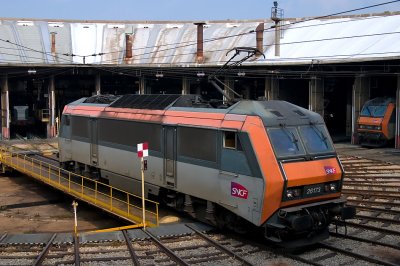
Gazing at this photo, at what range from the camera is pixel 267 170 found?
9602 mm

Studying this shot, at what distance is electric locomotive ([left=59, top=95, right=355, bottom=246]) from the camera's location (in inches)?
380

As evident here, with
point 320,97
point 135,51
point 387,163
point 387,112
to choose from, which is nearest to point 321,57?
point 320,97

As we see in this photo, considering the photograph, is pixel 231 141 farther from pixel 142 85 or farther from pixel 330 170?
pixel 142 85

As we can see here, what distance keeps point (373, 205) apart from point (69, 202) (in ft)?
40.8

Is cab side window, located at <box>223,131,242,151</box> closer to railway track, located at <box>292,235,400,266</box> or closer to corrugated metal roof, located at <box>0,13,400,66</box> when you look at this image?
railway track, located at <box>292,235,400,266</box>

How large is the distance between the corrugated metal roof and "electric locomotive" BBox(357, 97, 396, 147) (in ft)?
11.4

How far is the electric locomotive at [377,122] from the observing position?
2934 centimetres

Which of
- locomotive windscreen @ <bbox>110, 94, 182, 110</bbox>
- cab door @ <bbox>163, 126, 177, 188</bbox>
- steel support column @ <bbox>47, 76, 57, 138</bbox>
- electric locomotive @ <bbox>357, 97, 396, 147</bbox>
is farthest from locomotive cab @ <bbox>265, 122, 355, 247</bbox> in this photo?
steel support column @ <bbox>47, 76, 57, 138</bbox>

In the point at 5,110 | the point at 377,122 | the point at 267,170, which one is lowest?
the point at 267,170

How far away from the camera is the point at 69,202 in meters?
19.5

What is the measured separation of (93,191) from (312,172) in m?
9.63

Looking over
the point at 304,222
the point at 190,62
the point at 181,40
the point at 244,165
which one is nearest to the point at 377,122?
the point at 190,62

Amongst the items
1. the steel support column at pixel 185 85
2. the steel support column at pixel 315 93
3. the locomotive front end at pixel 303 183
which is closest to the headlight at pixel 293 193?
the locomotive front end at pixel 303 183

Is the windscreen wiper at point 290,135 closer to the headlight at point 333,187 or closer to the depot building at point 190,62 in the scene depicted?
the headlight at point 333,187
